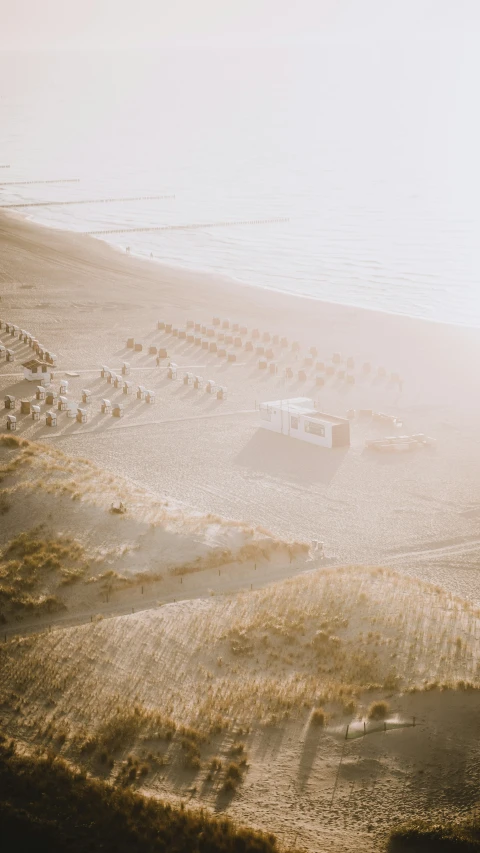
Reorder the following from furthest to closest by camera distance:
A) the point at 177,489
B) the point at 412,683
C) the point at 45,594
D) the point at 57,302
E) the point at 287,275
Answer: the point at 287,275, the point at 57,302, the point at 177,489, the point at 45,594, the point at 412,683

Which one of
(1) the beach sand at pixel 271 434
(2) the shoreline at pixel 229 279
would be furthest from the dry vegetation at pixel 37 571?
(2) the shoreline at pixel 229 279

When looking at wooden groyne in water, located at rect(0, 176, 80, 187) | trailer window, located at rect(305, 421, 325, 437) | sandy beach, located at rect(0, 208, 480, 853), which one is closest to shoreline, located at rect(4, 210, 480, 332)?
sandy beach, located at rect(0, 208, 480, 853)

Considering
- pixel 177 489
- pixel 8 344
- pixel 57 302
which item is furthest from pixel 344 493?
pixel 57 302

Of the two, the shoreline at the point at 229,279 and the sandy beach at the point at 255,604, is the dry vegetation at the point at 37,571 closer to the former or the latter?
the sandy beach at the point at 255,604

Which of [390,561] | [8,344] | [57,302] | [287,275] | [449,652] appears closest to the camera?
[449,652]

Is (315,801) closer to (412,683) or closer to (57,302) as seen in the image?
(412,683)

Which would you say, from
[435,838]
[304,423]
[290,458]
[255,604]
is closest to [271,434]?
[304,423]

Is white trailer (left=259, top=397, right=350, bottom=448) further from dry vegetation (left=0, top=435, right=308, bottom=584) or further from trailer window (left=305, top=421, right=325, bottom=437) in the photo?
dry vegetation (left=0, top=435, right=308, bottom=584)

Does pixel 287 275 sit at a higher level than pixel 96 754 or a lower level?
higher
